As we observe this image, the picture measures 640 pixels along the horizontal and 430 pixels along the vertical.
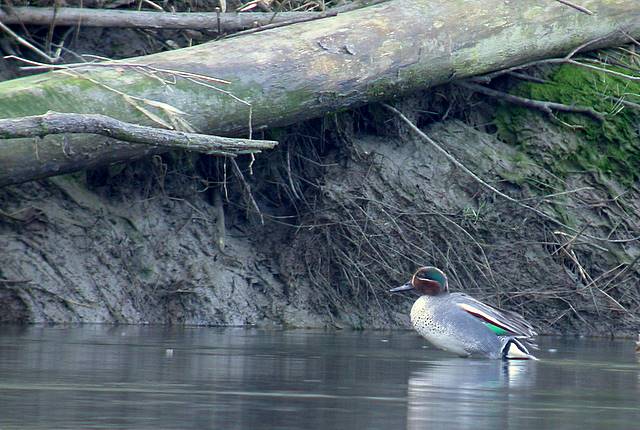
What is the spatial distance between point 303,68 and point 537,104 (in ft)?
8.86

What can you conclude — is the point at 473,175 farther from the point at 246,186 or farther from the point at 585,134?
the point at 246,186

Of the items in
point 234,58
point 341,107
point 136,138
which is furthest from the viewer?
point 341,107

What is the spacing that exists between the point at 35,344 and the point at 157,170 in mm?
3226

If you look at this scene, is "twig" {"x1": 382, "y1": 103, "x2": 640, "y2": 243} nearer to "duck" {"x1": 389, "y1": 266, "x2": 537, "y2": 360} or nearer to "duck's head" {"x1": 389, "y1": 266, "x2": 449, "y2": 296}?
"duck's head" {"x1": 389, "y1": 266, "x2": 449, "y2": 296}

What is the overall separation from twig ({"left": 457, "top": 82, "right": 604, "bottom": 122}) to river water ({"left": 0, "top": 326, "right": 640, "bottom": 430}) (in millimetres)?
2586

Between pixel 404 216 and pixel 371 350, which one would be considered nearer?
pixel 371 350

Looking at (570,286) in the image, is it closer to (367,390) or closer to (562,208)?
(562,208)

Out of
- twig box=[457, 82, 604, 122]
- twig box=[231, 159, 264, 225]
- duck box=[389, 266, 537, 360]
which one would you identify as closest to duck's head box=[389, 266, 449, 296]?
duck box=[389, 266, 537, 360]

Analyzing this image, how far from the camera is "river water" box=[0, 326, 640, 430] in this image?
5.38 metres

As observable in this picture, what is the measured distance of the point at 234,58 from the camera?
9891 millimetres

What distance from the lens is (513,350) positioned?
9.18 m

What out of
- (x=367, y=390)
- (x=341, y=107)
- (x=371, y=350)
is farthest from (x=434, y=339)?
(x=367, y=390)

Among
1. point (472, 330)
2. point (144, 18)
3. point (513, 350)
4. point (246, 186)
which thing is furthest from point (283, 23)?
point (513, 350)

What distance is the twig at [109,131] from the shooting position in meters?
7.34
